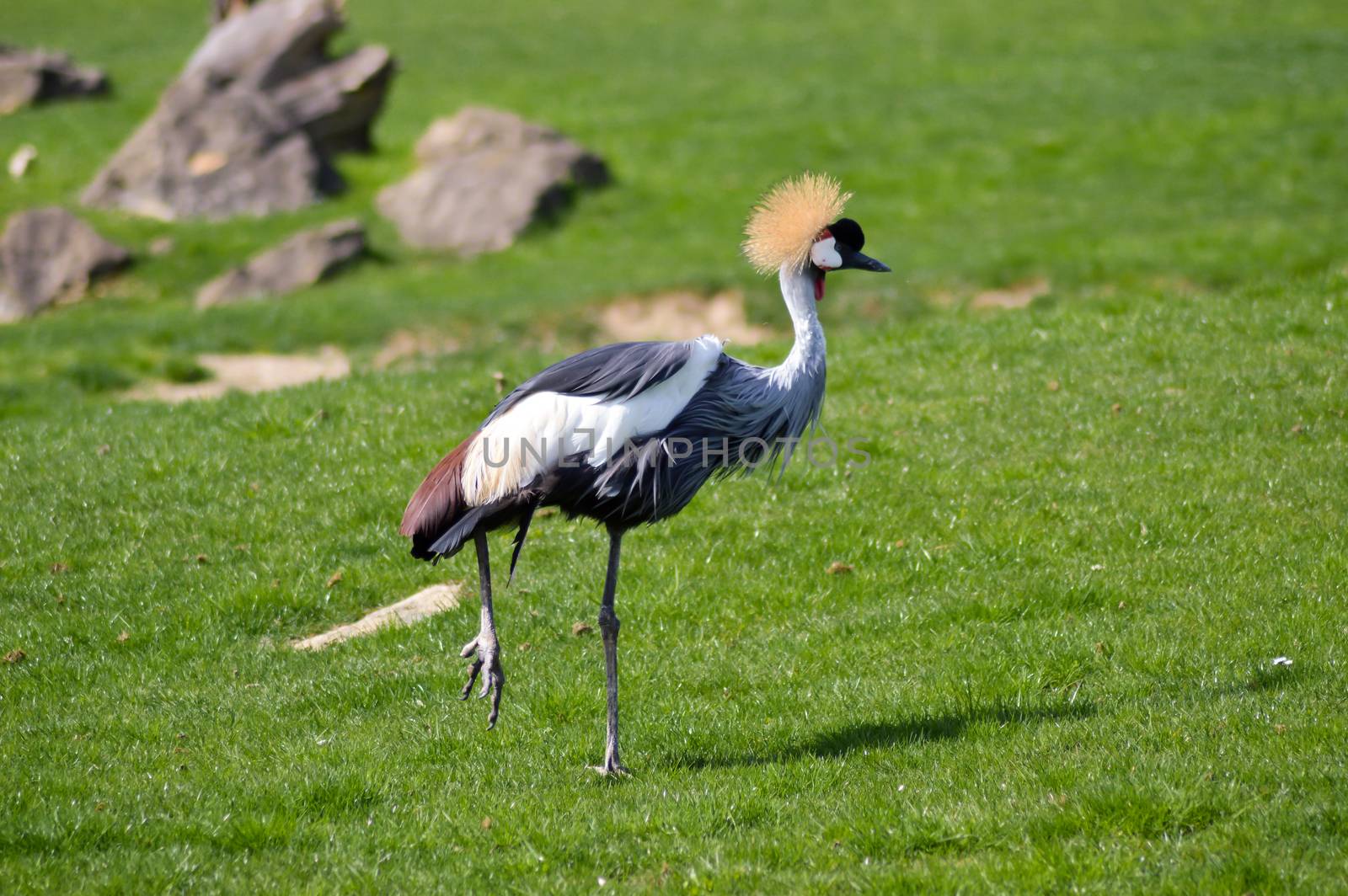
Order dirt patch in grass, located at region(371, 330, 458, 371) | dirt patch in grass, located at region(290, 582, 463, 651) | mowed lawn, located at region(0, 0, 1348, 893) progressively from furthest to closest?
dirt patch in grass, located at region(371, 330, 458, 371) → dirt patch in grass, located at region(290, 582, 463, 651) → mowed lawn, located at region(0, 0, 1348, 893)

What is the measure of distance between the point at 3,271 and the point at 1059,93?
2272 centimetres

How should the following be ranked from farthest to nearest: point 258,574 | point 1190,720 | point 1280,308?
1. point 1280,308
2. point 258,574
3. point 1190,720

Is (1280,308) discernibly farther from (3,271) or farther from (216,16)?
(216,16)

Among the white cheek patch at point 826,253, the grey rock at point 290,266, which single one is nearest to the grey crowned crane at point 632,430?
the white cheek patch at point 826,253

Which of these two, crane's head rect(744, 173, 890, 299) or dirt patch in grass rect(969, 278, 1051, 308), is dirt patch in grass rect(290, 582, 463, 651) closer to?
crane's head rect(744, 173, 890, 299)

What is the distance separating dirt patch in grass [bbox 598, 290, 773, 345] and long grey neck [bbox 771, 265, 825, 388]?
39.4 feet

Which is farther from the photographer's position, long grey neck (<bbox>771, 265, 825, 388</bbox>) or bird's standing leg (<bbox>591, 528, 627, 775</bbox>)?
long grey neck (<bbox>771, 265, 825, 388</bbox>)

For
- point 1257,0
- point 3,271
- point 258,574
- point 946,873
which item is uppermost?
point 1257,0

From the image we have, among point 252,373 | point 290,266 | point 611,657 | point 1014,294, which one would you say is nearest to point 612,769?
point 611,657

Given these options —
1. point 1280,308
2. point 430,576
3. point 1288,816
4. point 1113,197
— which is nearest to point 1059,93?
point 1113,197

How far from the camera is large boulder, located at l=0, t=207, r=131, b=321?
23.0 metres

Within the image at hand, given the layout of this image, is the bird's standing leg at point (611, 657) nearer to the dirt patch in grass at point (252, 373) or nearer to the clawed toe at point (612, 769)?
the clawed toe at point (612, 769)

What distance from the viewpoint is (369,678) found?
898cm

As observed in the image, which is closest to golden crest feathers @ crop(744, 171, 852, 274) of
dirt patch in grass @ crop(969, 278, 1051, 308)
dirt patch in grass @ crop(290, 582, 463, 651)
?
dirt patch in grass @ crop(290, 582, 463, 651)
